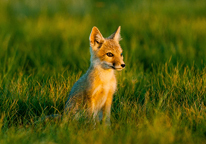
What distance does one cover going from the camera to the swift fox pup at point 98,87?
401 centimetres

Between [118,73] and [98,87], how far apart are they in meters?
1.41

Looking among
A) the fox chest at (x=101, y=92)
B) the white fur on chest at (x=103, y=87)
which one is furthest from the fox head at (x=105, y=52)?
the fox chest at (x=101, y=92)

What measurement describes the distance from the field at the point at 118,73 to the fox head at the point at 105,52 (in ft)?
1.82

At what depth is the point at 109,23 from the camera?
383 inches

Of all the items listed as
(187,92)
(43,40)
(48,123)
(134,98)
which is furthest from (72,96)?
(43,40)

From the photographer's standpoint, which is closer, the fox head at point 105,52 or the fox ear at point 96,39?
the fox head at point 105,52

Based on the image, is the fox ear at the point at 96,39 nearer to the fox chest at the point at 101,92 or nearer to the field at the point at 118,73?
the fox chest at the point at 101,92

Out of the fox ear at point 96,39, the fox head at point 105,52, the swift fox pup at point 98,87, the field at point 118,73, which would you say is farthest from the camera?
the fox ear at point 96,39

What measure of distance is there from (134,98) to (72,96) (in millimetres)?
1027

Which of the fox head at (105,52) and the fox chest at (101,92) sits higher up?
the fox head at (105,52)

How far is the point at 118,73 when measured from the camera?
5.41 metres

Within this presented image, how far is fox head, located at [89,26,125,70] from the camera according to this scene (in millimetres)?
4117

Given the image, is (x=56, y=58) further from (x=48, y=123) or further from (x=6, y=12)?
(x=6, y=12)

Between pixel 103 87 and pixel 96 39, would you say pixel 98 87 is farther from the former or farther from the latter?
pixel 96 39
